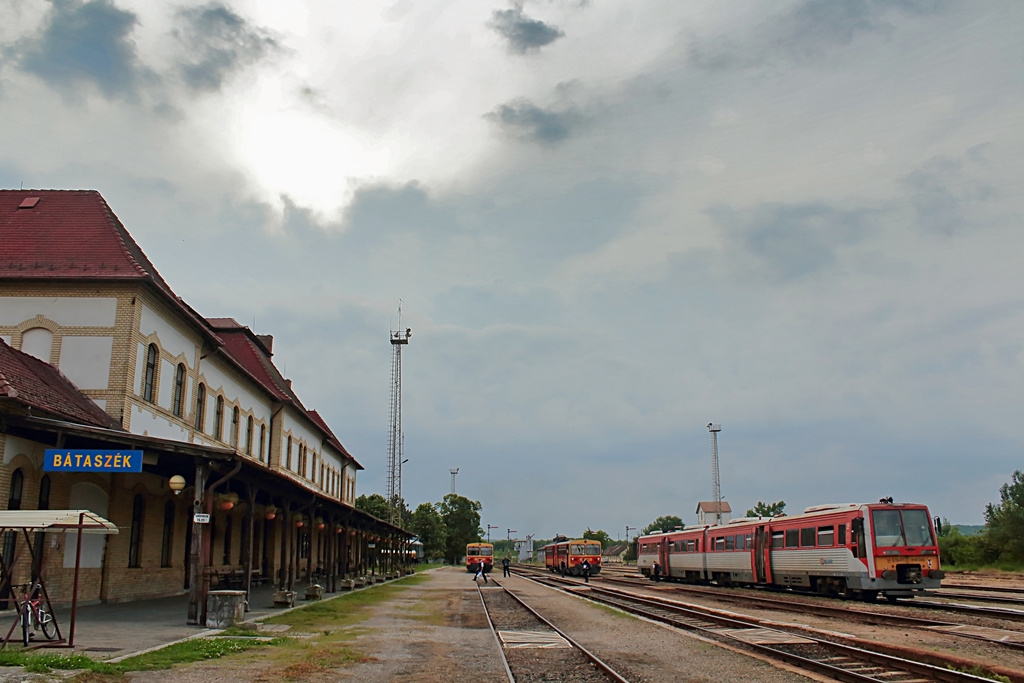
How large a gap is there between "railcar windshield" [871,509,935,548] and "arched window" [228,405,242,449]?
22439mm

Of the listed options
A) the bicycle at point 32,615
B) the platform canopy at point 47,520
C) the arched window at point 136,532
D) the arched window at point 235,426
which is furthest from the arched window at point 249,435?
the platform canopy at point 47,520

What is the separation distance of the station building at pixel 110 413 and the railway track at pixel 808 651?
9.86 m

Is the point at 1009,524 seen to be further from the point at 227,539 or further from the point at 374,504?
the point at 374,504

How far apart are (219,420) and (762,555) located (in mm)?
20080

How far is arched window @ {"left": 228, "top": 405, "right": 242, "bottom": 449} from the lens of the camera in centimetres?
3102

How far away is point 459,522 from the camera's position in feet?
395

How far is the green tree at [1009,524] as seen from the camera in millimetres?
43625

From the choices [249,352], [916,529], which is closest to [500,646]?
[916,529]

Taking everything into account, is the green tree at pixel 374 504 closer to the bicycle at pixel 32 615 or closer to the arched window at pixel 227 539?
the arched window at pixel 227 539

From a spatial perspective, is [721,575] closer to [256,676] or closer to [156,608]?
[156,608]

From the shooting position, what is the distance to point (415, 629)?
55.1ft

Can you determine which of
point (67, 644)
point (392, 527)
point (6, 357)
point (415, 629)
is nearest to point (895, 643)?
point (415, 629)

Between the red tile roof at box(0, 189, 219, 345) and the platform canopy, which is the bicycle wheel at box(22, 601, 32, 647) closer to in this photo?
the platform canopy

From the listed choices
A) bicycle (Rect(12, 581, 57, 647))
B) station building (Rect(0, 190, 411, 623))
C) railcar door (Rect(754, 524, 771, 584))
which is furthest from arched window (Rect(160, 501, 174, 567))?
railcar door (Rect(754, 524, 771, 584))
